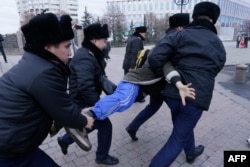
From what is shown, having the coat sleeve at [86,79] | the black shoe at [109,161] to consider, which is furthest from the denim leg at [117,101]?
the black shoe at [109,161]

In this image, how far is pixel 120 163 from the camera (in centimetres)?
308

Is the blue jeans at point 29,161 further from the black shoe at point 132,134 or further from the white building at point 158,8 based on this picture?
the white building at point 158,8

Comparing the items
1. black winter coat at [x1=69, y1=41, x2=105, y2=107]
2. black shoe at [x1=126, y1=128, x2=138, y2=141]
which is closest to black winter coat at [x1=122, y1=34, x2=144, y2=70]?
black shoe at [x1=126, y1=128, x2=138, y2=141]

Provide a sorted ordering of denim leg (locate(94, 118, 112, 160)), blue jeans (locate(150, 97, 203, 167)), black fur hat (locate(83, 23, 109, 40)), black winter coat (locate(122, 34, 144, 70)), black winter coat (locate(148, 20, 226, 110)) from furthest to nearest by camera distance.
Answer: black winter coat (locate(122, 34, 144, 70)), denim leg (locate(94, 118, 112, 160)), black fur hat (locate(83, 23, 109, 40)), blue jeans (locate(150, 97, 203, 167)), black winter coat (locate(148, 20, 226, 110))

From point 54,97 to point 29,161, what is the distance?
0.67 metres

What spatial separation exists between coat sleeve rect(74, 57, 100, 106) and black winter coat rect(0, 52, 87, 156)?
824 millimetres

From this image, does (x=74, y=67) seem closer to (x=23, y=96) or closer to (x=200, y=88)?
(x=23, y=96)

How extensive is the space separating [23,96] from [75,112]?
391 millimetres

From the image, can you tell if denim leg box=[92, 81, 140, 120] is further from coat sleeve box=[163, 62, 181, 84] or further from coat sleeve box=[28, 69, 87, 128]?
coat sleeve box=[28, 69, 87, 128]

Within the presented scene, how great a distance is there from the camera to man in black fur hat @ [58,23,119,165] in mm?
2477

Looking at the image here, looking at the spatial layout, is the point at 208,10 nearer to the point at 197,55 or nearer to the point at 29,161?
the point at 197,55

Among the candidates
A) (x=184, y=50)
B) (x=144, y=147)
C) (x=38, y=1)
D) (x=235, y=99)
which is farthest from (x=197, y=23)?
(x=38, y=1)

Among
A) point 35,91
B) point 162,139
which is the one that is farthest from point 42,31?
point 162,139

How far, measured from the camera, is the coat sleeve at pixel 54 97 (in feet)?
4.65
